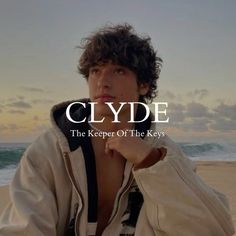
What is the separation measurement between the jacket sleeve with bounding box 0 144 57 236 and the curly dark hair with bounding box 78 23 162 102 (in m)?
0.51

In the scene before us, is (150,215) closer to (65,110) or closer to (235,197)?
(65,110)

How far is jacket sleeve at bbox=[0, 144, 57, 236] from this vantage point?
1.93 meters

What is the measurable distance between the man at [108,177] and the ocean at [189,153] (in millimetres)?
5955

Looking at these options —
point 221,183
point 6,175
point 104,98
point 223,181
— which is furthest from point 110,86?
point 6,175

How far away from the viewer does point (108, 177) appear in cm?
217

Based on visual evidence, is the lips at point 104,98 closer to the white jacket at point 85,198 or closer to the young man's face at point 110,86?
the young man's face at point 110,86

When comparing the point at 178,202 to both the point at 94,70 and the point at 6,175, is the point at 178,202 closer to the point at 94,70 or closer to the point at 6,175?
the point at 94,70

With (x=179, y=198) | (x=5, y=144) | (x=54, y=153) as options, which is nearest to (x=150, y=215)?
(x=179, y=198)

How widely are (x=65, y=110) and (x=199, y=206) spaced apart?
71 centimetres

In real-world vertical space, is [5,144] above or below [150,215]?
below

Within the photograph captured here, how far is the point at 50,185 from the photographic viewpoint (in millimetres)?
2072

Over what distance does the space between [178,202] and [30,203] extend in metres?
0.58

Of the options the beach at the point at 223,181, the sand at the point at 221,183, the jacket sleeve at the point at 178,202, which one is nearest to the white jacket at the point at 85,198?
the jacket sleeve at the point at 178,202

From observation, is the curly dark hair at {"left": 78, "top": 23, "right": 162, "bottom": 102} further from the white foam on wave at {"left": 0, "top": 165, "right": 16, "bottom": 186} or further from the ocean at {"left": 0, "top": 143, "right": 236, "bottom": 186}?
the white foam on wave at {"left": 0, "top": 165, "right": 16, "bottom": 186}
